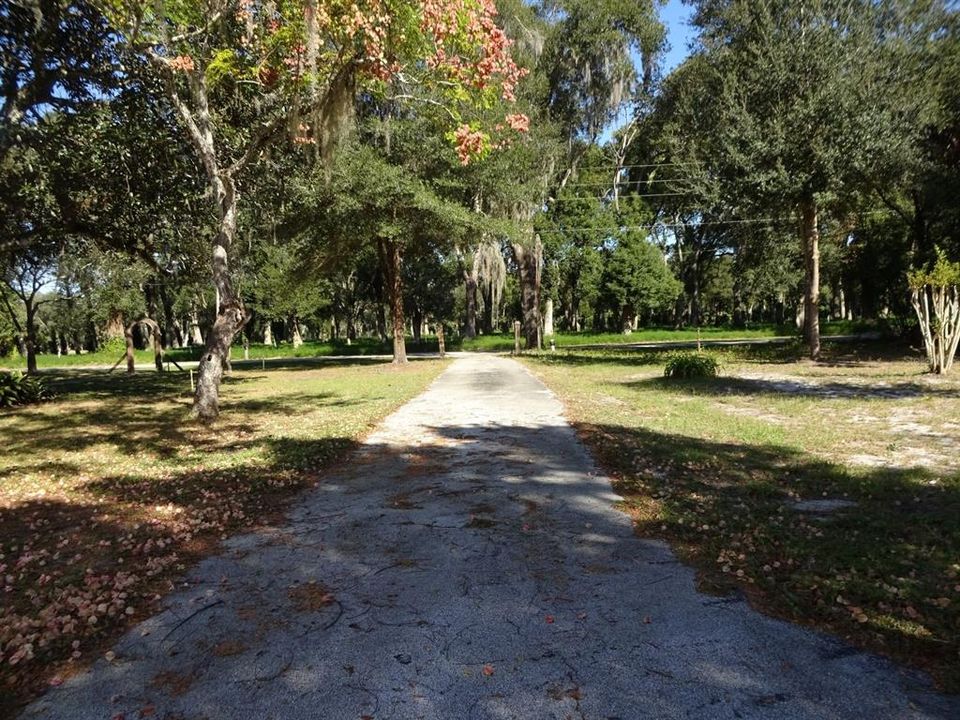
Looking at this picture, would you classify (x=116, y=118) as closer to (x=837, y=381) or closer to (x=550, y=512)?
(x=550, y=512)

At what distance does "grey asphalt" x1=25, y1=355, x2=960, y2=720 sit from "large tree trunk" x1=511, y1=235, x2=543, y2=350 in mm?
29187

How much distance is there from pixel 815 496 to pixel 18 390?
687 inches

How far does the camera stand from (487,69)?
8.73m

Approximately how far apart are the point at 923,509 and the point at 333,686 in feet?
15.6

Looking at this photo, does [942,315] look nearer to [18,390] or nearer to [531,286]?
[531,286]

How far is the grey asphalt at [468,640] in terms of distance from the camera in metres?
2.47

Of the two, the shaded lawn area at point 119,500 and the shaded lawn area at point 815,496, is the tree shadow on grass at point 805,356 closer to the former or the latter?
the shaded lawn area at point 815,496

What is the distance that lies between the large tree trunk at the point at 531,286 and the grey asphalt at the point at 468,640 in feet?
95.8

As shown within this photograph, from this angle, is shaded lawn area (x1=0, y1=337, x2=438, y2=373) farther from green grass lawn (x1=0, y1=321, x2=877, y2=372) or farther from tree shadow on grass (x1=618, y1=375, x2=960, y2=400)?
tree shadow on grass (x1=618, y1=375, x2=960, y2=400)

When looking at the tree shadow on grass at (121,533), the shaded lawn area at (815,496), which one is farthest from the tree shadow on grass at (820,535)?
the tree shadow on grass at (121,533)

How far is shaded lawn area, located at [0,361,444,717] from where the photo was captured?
324 centimetres

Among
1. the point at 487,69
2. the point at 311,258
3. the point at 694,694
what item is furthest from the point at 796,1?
the point at 694,694

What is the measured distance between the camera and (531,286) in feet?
112

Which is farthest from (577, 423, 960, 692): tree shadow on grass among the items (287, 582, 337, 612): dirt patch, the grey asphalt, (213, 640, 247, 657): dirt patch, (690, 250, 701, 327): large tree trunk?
(690, 250, 701, 327): large tree trunk
